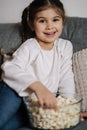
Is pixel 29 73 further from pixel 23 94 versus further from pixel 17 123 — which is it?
pixel 17 123

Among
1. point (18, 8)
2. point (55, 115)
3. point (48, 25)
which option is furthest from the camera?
point (18, 8)

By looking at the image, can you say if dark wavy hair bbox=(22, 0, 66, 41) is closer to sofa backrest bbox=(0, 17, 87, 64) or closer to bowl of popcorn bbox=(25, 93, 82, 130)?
sofa backrest bbox=(0, 17, 87, 64)

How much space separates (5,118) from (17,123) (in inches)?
3.3

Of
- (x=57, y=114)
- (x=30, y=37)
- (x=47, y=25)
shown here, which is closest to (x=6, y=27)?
(x=30, y=37)

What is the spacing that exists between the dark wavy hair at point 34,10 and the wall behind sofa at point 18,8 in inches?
10.3

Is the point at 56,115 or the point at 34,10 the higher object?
the point at 34,10

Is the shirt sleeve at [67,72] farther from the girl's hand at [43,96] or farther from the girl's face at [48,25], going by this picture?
the girl's hand at [43,96]

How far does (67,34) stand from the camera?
1.73m

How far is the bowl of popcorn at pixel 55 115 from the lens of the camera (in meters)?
1.32

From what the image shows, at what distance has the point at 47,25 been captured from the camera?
5.32 feet

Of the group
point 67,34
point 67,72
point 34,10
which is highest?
point 34,10

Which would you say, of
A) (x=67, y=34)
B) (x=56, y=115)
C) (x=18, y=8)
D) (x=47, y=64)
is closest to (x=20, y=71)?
(x=47, y=64)

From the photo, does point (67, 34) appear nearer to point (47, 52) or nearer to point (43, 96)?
point (47, 52)

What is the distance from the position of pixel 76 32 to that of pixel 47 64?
0.78 feet
